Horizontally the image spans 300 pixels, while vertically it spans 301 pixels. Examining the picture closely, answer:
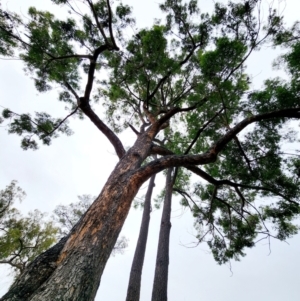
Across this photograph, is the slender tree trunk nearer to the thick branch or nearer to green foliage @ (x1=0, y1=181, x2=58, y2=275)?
the thick branch

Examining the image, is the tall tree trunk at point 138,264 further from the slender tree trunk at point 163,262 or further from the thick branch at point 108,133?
the thick branch at point 108,133

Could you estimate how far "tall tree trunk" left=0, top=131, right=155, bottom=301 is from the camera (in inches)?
50.1

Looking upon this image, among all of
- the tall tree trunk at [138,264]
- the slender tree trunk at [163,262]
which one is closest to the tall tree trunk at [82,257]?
the slender tree trunk at [163,262]

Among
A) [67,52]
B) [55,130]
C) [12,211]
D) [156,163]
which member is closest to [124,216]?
[156,163]

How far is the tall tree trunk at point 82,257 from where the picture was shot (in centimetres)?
127

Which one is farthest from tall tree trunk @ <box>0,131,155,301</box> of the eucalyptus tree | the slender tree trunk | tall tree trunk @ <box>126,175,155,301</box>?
tall tree trunk @ <box>126,175,155,301</box>

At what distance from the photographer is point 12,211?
31.2 ft

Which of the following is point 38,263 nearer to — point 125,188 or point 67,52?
point 125,188

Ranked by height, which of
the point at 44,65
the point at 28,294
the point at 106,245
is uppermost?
the point at 44,65

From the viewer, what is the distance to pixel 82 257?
1505mm

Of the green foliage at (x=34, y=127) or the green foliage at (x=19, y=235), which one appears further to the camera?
the green foliage at (x=19, y=235)

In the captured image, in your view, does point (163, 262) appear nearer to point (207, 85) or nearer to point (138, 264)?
point (138, 264)

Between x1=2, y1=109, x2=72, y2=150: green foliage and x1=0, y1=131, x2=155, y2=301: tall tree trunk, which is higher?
x1=2, y1=109, x2=72, y2=150: green foliage

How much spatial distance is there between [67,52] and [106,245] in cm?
475
